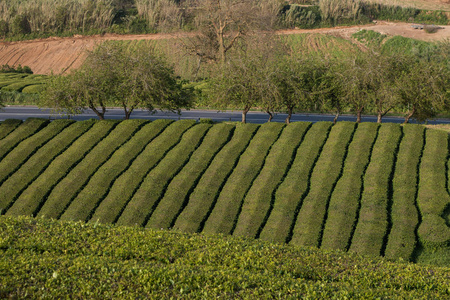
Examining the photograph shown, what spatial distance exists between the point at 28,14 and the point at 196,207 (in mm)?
112890

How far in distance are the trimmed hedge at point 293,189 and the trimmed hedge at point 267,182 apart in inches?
15.6

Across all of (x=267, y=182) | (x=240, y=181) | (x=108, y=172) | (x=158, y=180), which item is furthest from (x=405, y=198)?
(x=108, y=172)

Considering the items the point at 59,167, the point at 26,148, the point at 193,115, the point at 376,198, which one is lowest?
the point at 193,115

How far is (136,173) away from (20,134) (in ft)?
41.3

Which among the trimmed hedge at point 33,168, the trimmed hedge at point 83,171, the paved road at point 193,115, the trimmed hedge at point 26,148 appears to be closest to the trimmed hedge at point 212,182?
the trimmed hedge at point 83,171

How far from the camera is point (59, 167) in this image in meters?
30.3

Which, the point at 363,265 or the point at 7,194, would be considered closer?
the point at 363,265

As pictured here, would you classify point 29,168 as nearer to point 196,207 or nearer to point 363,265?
point 196,207

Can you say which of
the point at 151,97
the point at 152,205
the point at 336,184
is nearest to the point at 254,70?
the point at 151,97

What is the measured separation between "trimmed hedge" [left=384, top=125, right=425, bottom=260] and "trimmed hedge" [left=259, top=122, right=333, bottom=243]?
5.53 metres

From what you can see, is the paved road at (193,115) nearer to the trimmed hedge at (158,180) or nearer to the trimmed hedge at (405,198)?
the trimmed hedge at (158,180)

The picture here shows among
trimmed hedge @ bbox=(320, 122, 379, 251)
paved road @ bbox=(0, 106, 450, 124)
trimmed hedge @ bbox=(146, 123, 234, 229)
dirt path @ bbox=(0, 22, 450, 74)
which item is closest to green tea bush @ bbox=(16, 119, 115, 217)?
trimmed hedge @ bbox=(146, 123, 234, 229)

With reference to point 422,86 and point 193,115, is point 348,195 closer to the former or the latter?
point 422,86

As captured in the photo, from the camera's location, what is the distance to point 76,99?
39.0 m
